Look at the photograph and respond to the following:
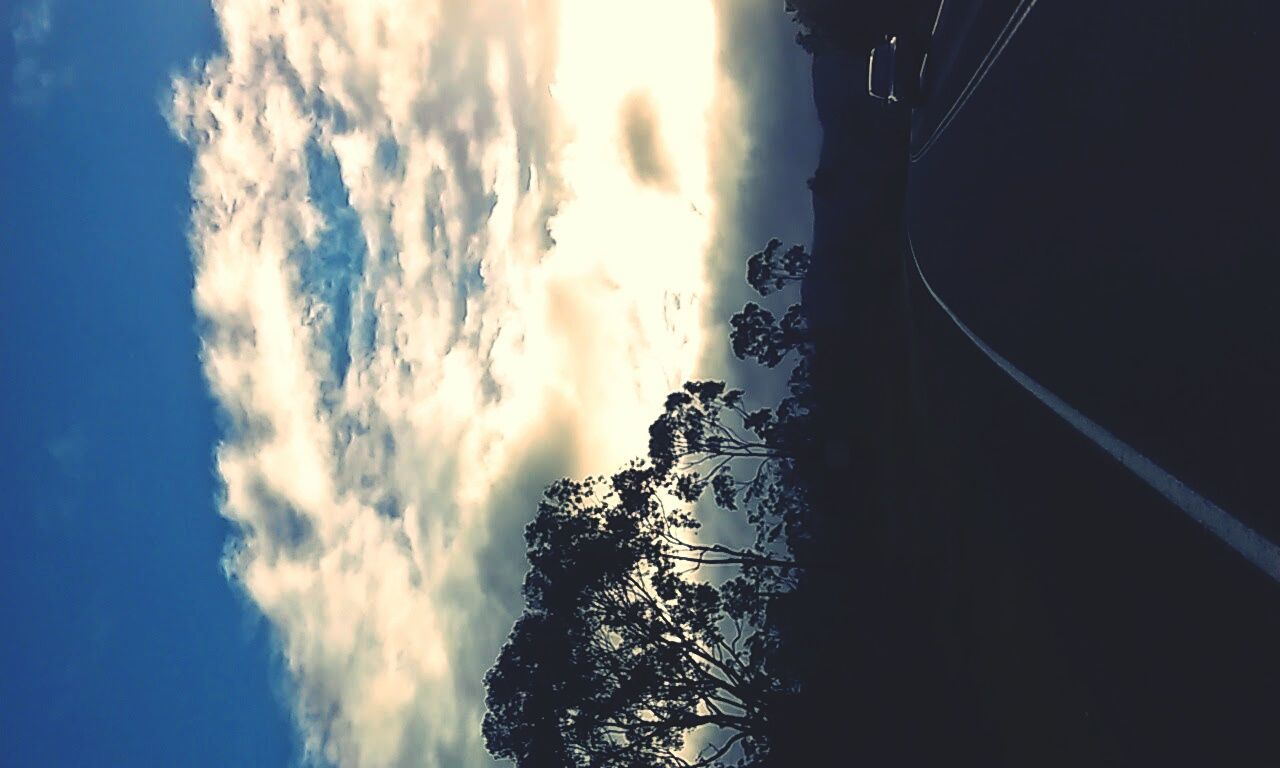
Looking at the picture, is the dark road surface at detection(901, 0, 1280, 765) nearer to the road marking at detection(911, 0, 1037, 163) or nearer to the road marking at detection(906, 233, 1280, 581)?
the road marking at detection(906, 233, 1280, 581)

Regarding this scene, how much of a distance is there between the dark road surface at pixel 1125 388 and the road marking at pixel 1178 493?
6 cm

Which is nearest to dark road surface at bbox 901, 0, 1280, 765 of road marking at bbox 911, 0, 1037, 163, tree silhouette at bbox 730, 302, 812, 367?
road marking at bbox 911, 0, 1037, 163

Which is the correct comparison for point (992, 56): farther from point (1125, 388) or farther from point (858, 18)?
point (858, 18)

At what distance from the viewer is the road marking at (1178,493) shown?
3.28 m

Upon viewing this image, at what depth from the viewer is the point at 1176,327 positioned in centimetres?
446

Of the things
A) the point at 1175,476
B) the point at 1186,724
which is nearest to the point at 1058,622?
the point at 1186,724

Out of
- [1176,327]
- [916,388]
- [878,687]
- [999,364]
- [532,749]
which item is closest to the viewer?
[1176,327]

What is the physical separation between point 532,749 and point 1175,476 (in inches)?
953

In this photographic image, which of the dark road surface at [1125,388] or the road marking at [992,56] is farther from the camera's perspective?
the road marking at [992,56]

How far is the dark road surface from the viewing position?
147 inches

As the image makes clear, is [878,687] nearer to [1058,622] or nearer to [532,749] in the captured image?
[532,749]

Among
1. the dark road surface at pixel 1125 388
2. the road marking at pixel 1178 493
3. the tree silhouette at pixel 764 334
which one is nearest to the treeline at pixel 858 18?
the tree silhouette at pixel 764 334

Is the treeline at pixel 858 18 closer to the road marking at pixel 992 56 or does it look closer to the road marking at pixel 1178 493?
the road marking at pixel 992 56

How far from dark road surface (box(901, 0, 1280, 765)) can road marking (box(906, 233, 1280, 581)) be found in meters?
0.06
